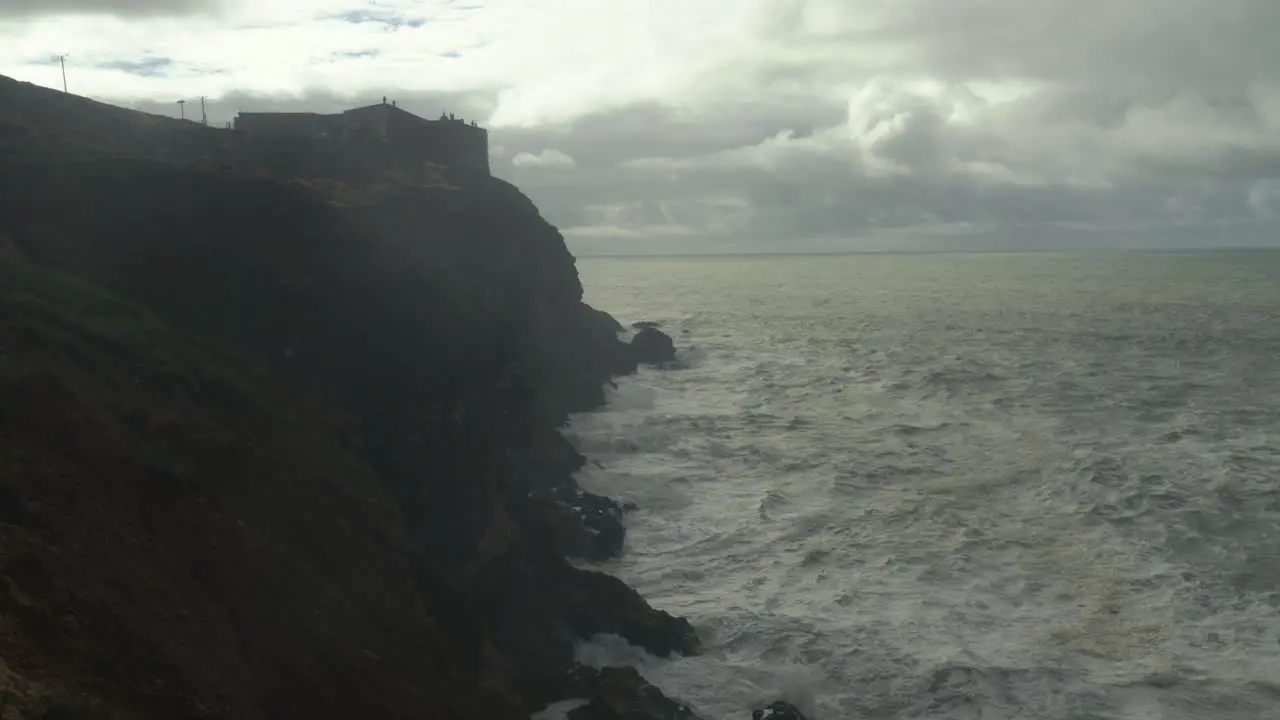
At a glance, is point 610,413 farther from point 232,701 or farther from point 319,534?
point 232,701

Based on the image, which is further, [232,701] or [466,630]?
[466,630]

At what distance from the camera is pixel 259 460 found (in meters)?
20.6

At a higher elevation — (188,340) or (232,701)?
(188,340)

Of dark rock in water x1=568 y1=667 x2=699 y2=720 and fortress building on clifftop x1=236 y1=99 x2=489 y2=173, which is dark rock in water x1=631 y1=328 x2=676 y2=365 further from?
dark rock in water x1=568 y1=667 x2=699 y2=720

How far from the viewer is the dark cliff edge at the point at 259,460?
14312 millimetres

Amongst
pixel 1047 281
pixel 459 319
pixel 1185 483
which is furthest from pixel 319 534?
pixel 1047 281

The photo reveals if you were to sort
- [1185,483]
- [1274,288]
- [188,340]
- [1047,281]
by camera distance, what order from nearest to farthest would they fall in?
[188,340]
[1185,483]
[1274,288]
[1047,281]

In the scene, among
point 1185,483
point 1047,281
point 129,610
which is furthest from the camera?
point 1047,281

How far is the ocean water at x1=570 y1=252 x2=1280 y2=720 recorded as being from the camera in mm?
25516

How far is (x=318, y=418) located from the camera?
24.8 meters

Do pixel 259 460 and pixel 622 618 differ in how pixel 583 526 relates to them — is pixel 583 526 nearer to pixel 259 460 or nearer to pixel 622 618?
pixel 622 618

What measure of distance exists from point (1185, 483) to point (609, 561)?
22.7m

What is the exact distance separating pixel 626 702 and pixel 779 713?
352 cm

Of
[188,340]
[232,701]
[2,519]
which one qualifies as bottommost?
[232,701]
